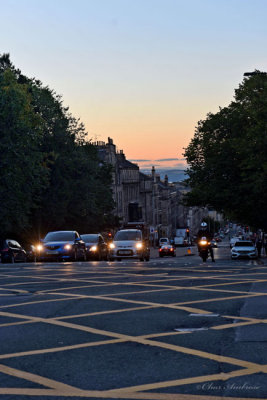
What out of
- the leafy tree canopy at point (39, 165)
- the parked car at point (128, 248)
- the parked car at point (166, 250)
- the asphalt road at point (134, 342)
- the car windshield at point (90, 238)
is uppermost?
the leafy tree canopy at point (39, 165)

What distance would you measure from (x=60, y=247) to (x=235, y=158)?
86.7ft

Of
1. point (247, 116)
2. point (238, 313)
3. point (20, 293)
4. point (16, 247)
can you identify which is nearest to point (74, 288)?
point (20, 293)

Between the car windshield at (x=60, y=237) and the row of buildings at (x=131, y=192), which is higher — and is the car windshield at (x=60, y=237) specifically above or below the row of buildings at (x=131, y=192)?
below

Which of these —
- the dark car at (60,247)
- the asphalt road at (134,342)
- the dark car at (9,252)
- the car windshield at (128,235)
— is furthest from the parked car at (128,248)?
the asphalt road at (134,342)

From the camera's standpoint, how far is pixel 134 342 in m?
9.43

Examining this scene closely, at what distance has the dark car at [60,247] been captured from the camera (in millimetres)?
36781

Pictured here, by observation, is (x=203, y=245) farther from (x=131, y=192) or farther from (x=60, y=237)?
(x=131, y=192)

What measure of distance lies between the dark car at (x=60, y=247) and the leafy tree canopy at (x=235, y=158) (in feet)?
62.0

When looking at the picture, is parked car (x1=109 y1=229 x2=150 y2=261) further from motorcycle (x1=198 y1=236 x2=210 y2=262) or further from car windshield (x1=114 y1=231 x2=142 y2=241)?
motorcycle (x1=198 y1=236 x2=210 y2=262)

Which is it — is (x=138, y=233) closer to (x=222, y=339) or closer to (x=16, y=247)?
(x=16, y=247)

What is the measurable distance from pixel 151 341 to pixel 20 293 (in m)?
7.17

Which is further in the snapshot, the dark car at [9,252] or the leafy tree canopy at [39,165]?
the leafy tree canopy at [39,165]

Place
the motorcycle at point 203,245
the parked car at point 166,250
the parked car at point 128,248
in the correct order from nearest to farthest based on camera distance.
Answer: the motorcycle at point 203,245, the parked car at point 128,248, the parked car at point 166,250

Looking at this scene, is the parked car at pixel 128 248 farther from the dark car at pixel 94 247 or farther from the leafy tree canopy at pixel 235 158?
the leafy tree canopy at pixel 235 158
